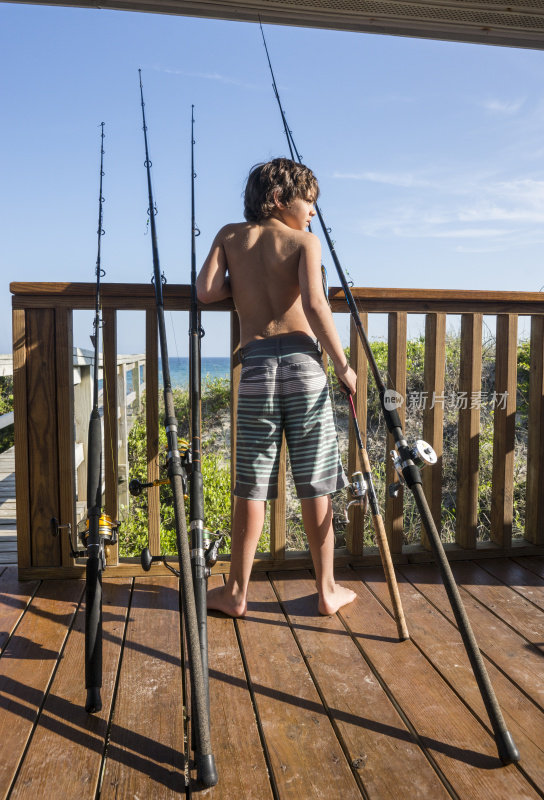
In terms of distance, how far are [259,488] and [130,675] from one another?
677 millimetres

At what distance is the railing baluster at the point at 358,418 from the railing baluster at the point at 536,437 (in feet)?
2.50

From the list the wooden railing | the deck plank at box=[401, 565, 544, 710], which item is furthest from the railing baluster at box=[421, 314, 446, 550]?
the deck plank at box=[401, 565, 544, 710]

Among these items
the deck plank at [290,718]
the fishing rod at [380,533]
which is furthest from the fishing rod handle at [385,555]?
the deck plank at [290,718]

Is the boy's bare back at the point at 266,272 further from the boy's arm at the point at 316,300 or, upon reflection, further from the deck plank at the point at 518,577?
the deck plank at the point at 518,577

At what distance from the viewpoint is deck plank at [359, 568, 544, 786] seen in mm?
1302

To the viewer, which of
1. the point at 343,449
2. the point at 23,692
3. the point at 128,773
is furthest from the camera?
the point at 343,449

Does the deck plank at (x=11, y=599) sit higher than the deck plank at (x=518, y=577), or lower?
lower

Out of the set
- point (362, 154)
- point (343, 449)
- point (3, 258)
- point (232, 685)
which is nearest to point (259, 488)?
point (232, 685)

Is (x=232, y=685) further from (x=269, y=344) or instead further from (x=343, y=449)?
(x=343, y=449)

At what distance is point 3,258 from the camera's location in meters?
43.9

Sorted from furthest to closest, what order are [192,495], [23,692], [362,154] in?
[362,154] → [23,692] → [192,495]

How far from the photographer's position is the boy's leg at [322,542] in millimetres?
1979

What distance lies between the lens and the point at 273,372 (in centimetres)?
193

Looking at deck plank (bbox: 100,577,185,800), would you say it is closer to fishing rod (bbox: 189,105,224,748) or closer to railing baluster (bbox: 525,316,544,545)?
fishing rod (bbox: 189,105,224,748)
